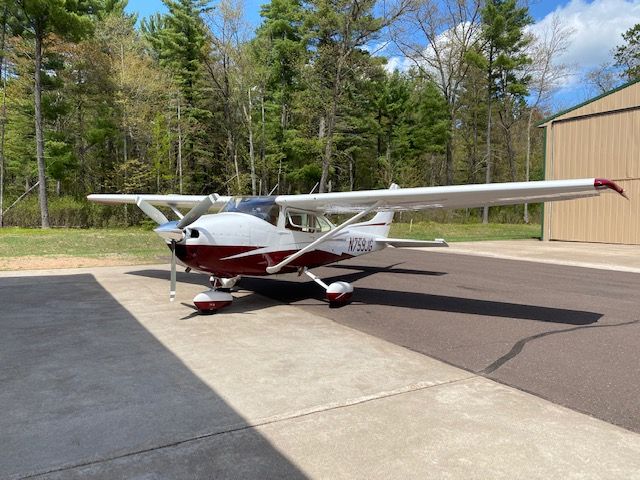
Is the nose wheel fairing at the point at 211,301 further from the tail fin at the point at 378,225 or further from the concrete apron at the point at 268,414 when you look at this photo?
the tail fin at the point at 378,225

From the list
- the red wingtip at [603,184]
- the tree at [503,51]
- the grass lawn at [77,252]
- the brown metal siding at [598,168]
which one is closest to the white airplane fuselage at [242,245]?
the red wingtip at [603,184]

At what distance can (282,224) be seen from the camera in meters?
7.86

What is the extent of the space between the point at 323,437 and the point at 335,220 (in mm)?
30729

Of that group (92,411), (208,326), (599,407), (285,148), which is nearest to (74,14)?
(285,148)

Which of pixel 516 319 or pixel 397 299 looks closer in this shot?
pixel 516 319

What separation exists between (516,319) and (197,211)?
508 centimetres

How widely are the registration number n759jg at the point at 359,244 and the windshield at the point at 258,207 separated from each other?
97.9 inches

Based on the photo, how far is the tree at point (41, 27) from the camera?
26.3 metres

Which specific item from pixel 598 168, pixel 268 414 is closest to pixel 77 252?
pixel 268 414

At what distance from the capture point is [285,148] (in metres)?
37.0

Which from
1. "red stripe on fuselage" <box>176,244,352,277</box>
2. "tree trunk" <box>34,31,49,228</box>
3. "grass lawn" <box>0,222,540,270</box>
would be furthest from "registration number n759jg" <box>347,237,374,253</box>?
"tree trunk" <box>34,31,49,228</box>

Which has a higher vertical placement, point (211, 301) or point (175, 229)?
point (175, 229)

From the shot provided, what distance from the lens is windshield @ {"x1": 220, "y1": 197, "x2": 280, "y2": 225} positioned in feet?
24.8

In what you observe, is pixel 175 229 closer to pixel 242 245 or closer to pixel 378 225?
pixel 242 245
